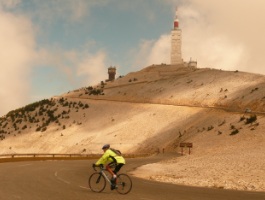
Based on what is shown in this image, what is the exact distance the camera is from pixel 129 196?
1502cm

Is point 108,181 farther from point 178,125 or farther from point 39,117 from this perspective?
point 39,117

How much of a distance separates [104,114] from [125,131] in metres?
15.5

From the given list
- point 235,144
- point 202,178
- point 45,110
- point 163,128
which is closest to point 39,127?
point 45,110

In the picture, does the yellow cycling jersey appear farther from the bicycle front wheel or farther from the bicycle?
the bicycle front wheel

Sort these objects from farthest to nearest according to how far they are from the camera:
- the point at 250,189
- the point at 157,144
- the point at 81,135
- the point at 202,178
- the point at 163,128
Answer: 1. the point at 81,135
2. the point at 163,128
3. the point at 157,144
4. the point at 202,178
5. the point at 250,189

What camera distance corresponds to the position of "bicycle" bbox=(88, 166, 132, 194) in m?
15.4

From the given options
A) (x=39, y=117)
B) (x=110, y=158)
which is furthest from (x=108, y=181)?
(x=39, y=117)

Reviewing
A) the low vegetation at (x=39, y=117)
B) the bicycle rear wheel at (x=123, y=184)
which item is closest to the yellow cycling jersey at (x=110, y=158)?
the bicycle rear wheel at (x=123, y=184)

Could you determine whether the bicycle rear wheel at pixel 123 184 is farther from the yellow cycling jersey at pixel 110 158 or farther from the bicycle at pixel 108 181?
the yellow cycling jersey at pixel 110 158

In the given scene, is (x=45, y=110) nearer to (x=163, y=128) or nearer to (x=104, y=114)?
(x=104, y=114)

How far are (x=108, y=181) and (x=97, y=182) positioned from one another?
0.60 metres

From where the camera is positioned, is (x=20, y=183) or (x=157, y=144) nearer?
(x=20, y=183)

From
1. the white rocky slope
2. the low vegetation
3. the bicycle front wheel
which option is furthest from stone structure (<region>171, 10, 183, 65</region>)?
the bicycle front wheel

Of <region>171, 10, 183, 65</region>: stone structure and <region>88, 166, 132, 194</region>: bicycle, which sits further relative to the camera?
<region>171, 10, 183, 65</region>: stone structure
